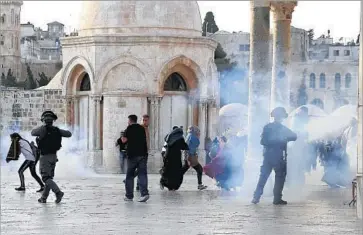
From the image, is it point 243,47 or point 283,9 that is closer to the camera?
point 283,9

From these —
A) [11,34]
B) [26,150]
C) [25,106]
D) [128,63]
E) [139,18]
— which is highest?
[11,34]

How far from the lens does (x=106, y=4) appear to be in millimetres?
28047

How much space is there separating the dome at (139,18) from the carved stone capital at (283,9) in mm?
8088

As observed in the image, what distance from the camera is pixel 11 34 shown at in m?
121

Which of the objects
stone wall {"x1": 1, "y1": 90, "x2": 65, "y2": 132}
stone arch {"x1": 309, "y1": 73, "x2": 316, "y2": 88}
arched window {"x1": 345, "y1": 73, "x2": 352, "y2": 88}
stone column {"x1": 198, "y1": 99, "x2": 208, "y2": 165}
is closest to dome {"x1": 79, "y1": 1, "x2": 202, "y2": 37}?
stone column {"x1": 198, "y1": 99, "x2": 208, "y2": 165}

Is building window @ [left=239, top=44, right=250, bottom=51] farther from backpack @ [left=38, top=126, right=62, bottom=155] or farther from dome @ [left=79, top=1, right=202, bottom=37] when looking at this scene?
backpack @ [left=38, top=126, right=62, bottom=155]

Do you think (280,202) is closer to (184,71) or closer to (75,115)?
(184,71)

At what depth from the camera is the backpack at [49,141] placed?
16422 mm

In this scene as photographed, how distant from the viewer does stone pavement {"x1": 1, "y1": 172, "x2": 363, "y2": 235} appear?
12305mm

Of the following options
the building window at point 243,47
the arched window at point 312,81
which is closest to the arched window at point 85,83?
the building window at point 243,47

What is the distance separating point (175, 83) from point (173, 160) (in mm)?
8820

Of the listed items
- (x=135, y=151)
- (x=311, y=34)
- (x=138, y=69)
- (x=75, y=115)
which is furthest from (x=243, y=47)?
(x=135, y=151)

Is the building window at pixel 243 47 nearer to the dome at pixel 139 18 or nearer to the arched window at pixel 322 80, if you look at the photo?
the arched window at pixel 322 80

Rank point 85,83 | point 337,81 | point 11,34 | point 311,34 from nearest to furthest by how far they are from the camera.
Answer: point 85,83 → point 337,81 → point 311,34 → point 11,34
